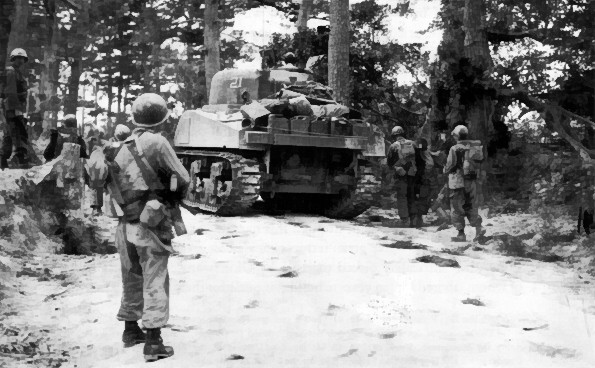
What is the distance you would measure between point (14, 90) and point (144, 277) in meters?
8.26

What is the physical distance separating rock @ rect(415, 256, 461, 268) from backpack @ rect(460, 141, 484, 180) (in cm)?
239

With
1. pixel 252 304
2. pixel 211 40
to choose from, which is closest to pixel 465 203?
pixel 252 304

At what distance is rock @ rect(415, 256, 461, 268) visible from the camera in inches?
344

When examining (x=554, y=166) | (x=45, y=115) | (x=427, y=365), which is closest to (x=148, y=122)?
(x=427, y=365)

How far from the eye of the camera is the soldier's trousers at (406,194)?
13.5 m

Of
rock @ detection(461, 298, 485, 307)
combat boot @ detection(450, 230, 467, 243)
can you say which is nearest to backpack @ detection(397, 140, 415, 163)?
combat boot @ detection(450, 230, 467, 243)

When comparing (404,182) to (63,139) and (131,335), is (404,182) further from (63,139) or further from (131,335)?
(131,335)

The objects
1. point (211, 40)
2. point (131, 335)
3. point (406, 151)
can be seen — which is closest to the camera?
point (131, 335)

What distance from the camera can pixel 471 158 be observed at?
1119 cm

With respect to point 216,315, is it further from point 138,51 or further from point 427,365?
point 138,51

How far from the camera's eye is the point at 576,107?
17.5 metres

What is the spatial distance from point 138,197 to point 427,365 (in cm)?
218

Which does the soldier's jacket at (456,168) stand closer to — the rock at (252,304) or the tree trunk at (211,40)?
the rock at (252,304)

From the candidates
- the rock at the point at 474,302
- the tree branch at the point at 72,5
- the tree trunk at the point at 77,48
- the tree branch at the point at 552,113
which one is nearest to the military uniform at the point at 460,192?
the rock at the point at 474,302
